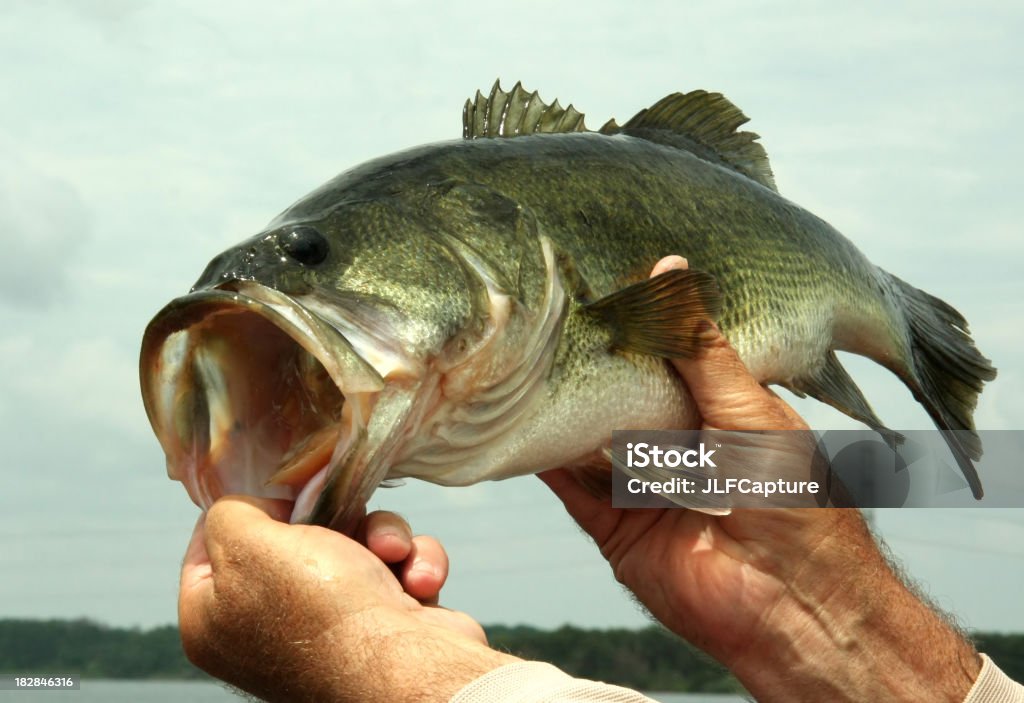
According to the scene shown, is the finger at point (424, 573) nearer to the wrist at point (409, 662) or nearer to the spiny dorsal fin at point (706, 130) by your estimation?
the wrist at point (409, 662)

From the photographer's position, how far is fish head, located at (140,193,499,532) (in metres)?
2.48

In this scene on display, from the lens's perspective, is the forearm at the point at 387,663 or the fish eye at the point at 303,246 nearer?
the forearm at the point at 387,663

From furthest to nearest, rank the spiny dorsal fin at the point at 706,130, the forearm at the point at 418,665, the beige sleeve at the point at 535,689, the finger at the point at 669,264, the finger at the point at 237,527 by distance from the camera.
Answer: the spiny dorsal fin at the point at 706,130 → the finger at the point at 669,264 → the finger at the point at 237,527 → the forearm at the point at 418,665 → the beige sleeve at the point at 535,689

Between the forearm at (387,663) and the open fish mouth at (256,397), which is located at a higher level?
the open fish mouth at (256,397)

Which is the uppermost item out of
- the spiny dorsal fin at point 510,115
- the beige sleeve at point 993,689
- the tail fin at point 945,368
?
the spiny dorsal fin at point 510,115

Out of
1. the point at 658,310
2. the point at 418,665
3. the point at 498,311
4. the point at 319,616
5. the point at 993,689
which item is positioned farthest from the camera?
the point at 993,689

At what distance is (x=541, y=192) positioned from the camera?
340 cm

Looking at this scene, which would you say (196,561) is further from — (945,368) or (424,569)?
(945,368)

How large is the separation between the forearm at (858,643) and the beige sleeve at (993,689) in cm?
5

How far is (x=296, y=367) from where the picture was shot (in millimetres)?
2662

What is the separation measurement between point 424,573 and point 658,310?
3.79ft

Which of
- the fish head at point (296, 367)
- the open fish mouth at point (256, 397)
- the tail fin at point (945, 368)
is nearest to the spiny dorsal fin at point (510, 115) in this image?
the fish head at point (296, 367)

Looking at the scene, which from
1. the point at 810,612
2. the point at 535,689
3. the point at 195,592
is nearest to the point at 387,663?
the point at 535,689

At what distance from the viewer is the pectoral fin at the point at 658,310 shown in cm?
328
